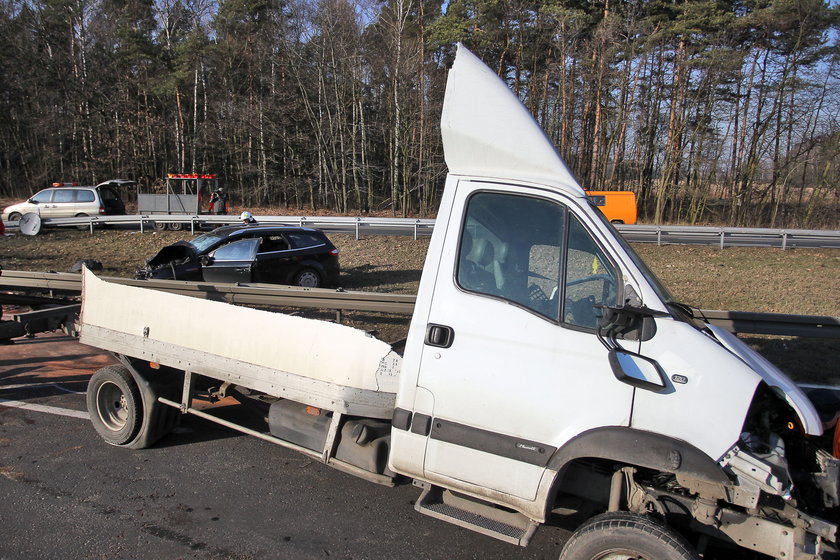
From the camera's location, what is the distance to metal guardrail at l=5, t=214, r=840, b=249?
1920 centimetres

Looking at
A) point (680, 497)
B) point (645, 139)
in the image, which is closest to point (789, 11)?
point (645, 139)

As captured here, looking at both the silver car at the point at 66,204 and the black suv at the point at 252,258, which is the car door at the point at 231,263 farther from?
the silver car at the point at 66,204

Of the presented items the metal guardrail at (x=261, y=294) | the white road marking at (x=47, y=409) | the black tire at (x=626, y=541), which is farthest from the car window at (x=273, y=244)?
the black tire at (x=626, y=541)

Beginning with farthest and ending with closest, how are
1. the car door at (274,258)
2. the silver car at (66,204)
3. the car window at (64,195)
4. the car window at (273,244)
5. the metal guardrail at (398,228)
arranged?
the car window at (64,195) < the silver car at (66,204) < the metal guardrail at (398,228) < the car window at (273,244) < the car door at (274,258)

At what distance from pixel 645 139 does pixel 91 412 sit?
3867 centimetres

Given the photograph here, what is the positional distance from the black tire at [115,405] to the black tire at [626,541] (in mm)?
3703

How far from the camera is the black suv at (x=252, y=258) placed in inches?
452

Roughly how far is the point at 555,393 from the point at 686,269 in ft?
43.6

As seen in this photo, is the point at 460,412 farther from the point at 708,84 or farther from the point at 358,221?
the point at 708,84

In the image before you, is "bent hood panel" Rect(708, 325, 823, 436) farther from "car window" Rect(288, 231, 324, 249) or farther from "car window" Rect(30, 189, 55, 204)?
"car window" Rect(30, 189, 55, 204)

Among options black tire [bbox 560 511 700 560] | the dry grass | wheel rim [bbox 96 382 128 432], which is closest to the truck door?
black tire [bbox 560 511 700 560]

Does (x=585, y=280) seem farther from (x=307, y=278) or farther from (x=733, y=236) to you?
(x=733, y=236)

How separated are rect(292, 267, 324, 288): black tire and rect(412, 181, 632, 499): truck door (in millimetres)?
9873

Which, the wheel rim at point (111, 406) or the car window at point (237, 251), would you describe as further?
the car window at point (237, 251)
